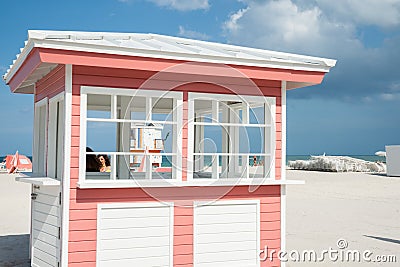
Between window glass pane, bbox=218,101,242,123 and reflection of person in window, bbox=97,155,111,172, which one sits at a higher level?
window glass pane, bbox=218,101,242,123

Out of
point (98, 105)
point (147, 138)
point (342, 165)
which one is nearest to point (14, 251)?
point (98, 105)

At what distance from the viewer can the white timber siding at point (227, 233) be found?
21.0 feet

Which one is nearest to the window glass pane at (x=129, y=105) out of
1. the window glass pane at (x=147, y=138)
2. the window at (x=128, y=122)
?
the window at (x=128, y=122)

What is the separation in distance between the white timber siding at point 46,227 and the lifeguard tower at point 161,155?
15 mm

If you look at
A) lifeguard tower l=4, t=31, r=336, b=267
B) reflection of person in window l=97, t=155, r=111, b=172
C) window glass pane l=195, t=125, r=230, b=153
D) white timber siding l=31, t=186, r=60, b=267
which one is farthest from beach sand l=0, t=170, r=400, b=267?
window glass pane l=195, t=125, r=230, b=153

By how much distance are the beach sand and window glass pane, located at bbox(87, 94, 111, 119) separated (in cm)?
284

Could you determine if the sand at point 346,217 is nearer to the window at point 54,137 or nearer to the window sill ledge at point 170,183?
the window sill ledge at point 170,183

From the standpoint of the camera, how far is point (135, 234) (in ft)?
19.9

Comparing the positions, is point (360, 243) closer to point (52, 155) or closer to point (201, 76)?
point (201, 76)

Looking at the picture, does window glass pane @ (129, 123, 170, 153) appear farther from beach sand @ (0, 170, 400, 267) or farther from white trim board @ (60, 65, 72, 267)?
white trim board @ (60, 65, 72, 267)

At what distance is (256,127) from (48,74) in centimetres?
309

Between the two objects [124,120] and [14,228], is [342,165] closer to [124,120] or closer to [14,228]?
[14,228]

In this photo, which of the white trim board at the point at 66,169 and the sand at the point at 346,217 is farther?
the sand at the point at 346,217

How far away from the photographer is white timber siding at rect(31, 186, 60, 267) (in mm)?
6086
